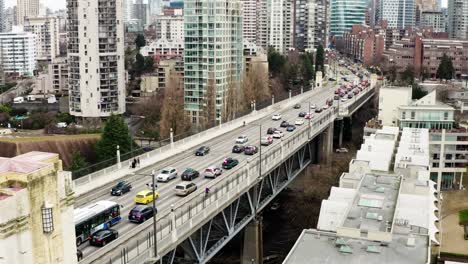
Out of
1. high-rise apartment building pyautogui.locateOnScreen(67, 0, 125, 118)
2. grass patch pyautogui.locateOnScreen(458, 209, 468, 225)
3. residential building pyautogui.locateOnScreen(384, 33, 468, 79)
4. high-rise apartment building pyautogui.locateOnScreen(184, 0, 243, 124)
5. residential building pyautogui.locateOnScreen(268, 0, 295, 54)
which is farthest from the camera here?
residential building pyautogui.locateOnScreen(268, 0, 295, 54)

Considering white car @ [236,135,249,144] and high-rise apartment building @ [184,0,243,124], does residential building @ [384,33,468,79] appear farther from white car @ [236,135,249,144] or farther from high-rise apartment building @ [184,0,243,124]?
white car @ [236,135,249,144]

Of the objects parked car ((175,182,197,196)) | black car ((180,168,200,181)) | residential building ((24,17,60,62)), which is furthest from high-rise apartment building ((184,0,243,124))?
residential building ((24,17,60,62))

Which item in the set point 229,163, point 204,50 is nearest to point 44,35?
point 204,50

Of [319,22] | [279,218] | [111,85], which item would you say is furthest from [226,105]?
[319,22]

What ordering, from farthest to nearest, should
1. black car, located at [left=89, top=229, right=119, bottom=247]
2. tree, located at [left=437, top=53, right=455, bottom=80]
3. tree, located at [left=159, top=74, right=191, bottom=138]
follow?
tree, located at [left=437, top=53, right=455, bottom=80] < tree, located at [left=159, top=74, right=191, bottom=138] < black car, located at [left=89, top=229, right=119, bottom=247]

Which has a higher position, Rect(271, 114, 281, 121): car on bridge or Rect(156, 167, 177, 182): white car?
Rect(271, 114, 281, 121): car on bridge

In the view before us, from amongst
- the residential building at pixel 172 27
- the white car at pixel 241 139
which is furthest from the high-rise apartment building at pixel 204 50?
the residential building at pixel 172 27

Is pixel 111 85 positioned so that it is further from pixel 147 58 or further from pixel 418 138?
pixel 418 138
